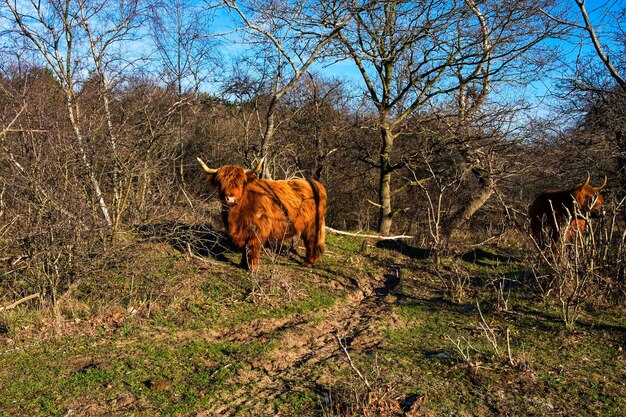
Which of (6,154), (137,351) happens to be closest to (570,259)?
(137,351)

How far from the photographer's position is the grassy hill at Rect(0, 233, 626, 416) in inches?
152

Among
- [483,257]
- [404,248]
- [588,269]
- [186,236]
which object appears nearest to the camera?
[588,269]

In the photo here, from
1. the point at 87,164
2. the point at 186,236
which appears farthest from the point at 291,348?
the point at 87,164

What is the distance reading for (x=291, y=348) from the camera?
502cm

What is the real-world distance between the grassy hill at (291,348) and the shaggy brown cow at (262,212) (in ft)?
1.76

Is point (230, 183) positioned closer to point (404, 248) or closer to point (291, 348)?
point (291, 348)

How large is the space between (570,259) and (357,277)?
3121 mm

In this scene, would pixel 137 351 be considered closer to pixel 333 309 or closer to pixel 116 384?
pixel 116 384

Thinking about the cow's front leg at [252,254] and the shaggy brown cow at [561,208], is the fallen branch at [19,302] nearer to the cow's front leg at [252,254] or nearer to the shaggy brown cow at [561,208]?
the cow's front leg at [252,254]

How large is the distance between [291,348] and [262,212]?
3.05 meters

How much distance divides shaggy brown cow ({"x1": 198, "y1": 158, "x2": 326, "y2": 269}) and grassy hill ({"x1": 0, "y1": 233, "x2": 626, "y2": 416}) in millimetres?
537

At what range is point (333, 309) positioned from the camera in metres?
6.48

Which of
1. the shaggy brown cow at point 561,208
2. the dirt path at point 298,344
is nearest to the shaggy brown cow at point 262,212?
the dirt path at point 298,344

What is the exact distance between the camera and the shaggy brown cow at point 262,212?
7438mm
